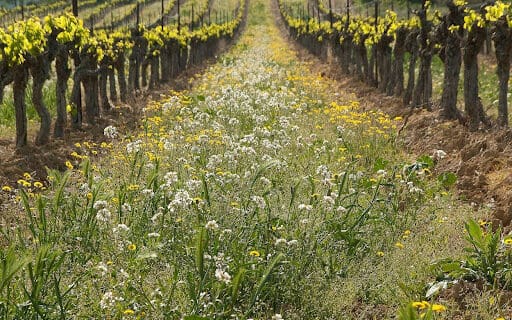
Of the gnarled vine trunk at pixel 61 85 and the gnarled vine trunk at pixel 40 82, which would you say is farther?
A: the gnarled vine trunk at pixel 61 85

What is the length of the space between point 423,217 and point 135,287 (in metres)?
4.17

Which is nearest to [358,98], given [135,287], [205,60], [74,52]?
[74,52]

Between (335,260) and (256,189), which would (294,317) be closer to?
(335,260)

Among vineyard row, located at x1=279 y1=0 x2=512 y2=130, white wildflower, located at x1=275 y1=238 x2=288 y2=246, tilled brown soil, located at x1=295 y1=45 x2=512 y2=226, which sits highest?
vineyard row, located at x1=279 y1=0 x2=512 y2=130

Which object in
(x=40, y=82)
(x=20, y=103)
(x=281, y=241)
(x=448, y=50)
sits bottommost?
(x=281, y=241)

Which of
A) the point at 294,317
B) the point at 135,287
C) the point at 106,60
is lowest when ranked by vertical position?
the point at 294,317

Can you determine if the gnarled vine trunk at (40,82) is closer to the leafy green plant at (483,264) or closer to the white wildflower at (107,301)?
the white wildflower at (107,301)

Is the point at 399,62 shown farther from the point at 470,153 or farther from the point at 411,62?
A: the point at 470,153

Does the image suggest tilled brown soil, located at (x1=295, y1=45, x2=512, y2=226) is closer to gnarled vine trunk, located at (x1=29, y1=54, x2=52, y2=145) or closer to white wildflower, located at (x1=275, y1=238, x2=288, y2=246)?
white wildflower, located at (x1=275, y1=238, x2=288, y2=246)

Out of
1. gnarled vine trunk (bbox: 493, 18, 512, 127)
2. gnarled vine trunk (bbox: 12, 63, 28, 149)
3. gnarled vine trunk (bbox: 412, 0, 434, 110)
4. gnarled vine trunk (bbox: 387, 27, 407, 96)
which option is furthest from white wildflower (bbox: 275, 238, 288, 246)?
gnarled vine trunk (bbox: 387, 27, 407, 96)

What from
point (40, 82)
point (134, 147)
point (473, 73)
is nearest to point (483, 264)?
point (134, 147)

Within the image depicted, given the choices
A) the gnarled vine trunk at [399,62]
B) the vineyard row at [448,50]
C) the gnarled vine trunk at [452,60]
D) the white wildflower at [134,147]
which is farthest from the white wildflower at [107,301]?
the gnarled vine trunk at [399,62]

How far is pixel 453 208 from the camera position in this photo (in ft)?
25.2

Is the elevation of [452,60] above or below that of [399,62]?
above
